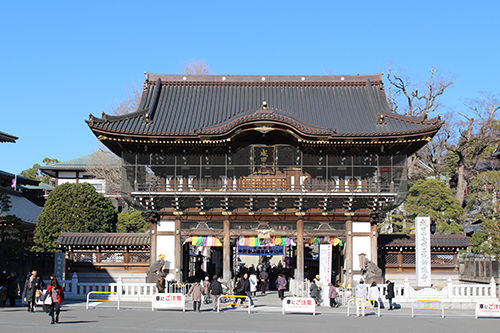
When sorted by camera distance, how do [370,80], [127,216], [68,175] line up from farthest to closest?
[68,175] → [127,216] → [370,80]

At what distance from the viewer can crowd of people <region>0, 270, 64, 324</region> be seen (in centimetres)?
1625

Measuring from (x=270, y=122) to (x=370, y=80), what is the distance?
32.7ft

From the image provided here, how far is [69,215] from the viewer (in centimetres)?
3309

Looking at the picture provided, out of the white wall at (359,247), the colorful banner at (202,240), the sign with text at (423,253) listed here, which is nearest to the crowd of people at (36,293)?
the colorful banner at (202,240)

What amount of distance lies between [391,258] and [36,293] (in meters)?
19.5

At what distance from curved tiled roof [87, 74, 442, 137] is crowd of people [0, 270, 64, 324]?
8643 millimetres

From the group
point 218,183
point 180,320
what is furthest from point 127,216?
point 180,320

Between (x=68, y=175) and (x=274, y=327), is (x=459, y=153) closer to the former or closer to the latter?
(x=274, y=327)

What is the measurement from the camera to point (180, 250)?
27781 millimetres

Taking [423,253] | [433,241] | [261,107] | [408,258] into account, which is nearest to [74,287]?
[261,107]

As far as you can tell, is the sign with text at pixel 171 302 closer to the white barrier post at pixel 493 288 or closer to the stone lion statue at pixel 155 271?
the stone lion statue at pixel 155 271

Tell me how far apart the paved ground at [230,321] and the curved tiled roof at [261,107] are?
9.53 m

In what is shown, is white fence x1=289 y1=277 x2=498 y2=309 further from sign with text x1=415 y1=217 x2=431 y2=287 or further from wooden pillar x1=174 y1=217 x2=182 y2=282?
wooden pillar x1=174 y1=217 x2=182 y2=282

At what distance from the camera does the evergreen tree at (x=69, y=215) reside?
32.7m
